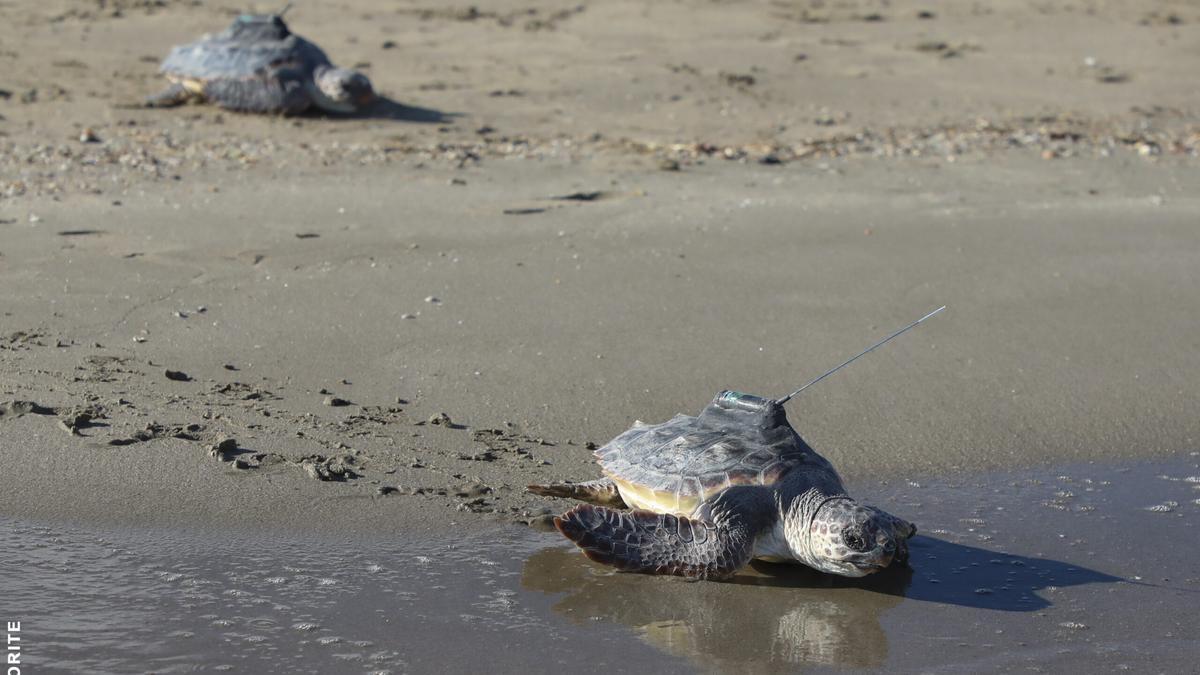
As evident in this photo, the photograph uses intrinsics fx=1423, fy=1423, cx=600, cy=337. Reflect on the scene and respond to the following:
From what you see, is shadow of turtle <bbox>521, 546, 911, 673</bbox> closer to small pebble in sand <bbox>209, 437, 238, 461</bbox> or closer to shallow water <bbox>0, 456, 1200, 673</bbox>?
shallow water <bbox>0, 456, 1200, 673</bbox>

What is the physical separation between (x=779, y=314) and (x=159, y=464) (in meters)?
2.43

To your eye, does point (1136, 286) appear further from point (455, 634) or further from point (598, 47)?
point (598, 47)

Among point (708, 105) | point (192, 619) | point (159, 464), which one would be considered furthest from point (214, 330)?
point (708, 105)

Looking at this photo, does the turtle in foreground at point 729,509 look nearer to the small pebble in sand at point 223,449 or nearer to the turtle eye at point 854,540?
the turtle eye at point 854,540

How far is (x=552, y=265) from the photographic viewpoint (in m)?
5.83

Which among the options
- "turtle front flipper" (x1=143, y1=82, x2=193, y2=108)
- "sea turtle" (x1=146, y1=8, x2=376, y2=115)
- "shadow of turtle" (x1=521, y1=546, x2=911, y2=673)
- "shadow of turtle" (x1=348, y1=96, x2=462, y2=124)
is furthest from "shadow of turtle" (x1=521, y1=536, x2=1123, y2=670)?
"turtle front flipper" (x1=143, y1=82, x2=193, y2=108)

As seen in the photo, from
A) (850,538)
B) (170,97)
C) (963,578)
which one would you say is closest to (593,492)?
(850,538)

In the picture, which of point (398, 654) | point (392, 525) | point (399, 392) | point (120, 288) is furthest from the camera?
point (120, 288)

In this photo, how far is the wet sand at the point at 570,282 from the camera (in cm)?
402

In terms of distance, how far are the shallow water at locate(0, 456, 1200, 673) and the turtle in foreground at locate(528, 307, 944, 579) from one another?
98 mm

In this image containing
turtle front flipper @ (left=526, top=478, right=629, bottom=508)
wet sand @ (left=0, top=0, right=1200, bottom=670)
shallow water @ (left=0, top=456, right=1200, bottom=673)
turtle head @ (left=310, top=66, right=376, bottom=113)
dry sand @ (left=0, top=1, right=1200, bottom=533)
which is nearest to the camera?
shallow water @ (left=0, top=456, right=1200, bottom=673)

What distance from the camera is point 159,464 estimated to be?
4031 millimetres

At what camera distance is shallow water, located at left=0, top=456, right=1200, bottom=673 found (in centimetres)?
317

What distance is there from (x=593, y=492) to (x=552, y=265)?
82.6 inches
